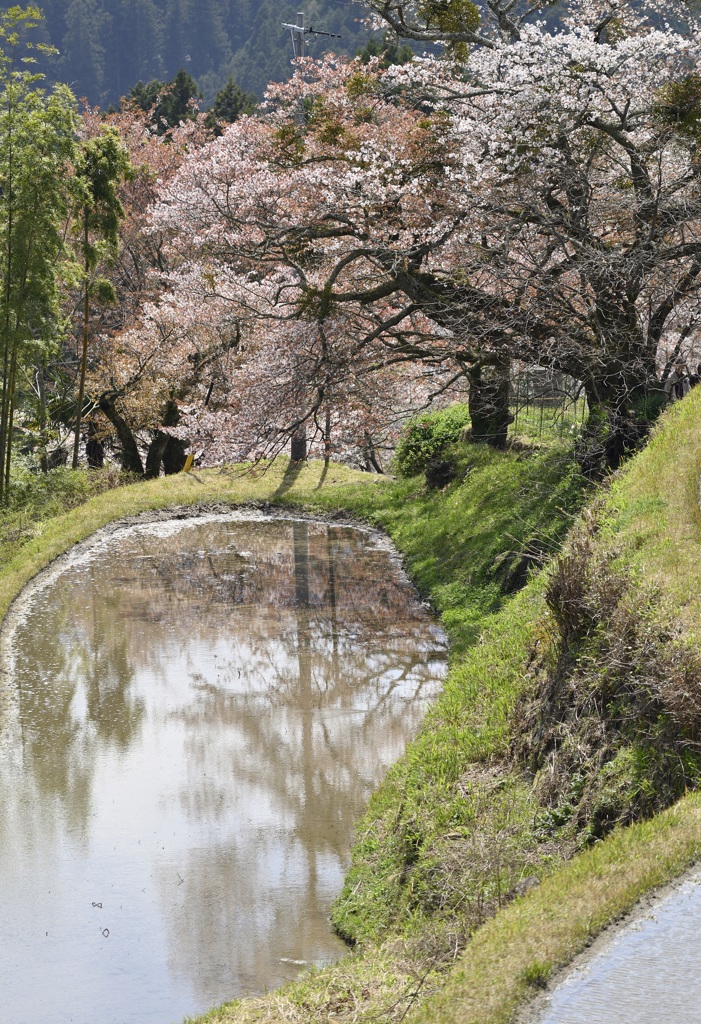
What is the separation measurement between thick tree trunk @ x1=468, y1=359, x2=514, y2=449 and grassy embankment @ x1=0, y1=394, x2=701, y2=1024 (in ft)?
17.8

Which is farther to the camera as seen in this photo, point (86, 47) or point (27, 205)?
point (86, 47)

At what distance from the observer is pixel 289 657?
11406mm

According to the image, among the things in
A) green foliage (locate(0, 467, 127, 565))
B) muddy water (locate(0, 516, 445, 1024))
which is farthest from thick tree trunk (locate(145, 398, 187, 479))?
muddy water (locate(0, 516, 445, 1024))

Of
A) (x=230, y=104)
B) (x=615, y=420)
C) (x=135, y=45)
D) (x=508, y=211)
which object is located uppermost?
(x=135, y=45)

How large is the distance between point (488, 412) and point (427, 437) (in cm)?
260

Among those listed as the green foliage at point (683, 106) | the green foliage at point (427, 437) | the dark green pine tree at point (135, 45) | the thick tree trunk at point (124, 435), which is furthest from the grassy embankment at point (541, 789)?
the dark green pine tree at point (135, 45)

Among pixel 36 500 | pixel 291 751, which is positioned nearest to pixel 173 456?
pixel 36 500

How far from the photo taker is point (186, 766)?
8602 mm

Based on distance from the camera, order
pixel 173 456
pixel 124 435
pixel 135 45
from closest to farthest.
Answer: pixel 124 435 < pixel 173 456 < pixel 135 45

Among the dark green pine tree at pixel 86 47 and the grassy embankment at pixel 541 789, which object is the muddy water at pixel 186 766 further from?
the dark green pine tree at pixel 86 47

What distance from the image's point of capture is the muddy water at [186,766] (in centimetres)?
594

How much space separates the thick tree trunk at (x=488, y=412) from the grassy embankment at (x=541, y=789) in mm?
5432

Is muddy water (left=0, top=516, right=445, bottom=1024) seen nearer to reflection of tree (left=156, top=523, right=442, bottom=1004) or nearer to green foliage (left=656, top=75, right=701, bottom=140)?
reflection of tree (left=156, top=523, right=442, bottom=1004)

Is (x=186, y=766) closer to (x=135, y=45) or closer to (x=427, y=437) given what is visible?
(x=427, y=437)
